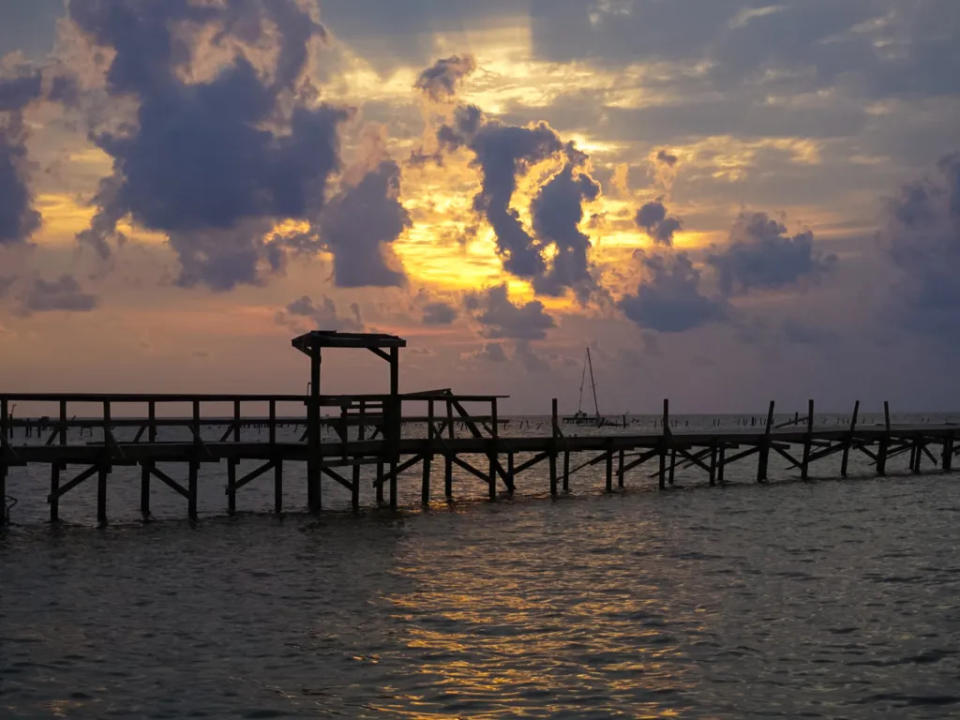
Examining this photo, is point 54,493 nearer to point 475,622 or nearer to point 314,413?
point 314,413

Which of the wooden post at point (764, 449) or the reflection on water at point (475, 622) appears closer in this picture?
the reflection on water at point (475, 622)

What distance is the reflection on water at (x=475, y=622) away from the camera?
12.3 m

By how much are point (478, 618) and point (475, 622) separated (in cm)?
32

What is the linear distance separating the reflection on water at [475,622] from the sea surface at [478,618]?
0.17ft

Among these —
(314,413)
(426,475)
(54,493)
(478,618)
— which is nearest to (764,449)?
(426,475)

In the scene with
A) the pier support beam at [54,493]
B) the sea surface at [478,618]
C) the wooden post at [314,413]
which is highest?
the wooden post at [314,413]

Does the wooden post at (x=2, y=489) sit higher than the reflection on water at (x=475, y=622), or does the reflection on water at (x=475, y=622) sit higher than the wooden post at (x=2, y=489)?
the wooden post at (x=2, y=489)

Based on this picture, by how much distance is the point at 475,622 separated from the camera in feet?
53.2

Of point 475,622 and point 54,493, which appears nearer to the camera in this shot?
point 475,622

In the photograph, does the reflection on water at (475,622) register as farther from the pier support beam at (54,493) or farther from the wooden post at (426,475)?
the wooden post at (426,475)


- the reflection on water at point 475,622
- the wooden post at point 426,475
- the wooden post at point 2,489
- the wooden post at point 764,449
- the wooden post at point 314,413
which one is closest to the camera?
the reflection on water at point 475,622

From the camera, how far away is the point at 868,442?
5238cm

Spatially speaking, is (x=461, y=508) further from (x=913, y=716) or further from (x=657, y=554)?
(x=913, y=716)

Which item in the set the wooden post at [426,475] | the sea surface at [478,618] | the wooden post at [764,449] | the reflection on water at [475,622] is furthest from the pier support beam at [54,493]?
the wooden post at [764,449]
